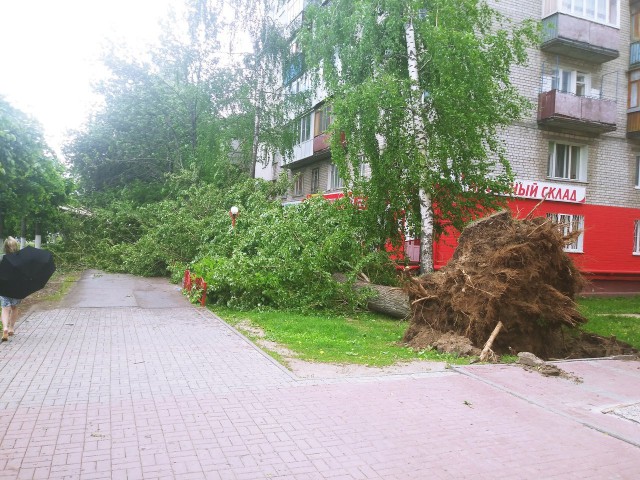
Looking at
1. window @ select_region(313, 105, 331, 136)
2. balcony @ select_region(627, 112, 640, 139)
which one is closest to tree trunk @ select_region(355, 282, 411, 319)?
window @ select_region(313, 105, 331, 136)

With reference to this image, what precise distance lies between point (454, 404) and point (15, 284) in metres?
6.50

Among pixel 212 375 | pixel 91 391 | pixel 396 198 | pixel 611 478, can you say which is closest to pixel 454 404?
pixel 611 478

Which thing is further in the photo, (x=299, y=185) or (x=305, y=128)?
(x=299, y=185)

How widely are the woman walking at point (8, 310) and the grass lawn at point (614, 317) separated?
8.93 meters

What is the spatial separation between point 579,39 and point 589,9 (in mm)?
1499

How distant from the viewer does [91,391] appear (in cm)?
555

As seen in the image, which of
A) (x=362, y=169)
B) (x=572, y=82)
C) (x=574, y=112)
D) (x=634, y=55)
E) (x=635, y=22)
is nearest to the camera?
(x=362, y=169)

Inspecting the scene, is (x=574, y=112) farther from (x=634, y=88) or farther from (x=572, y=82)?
(x=634, y=88)

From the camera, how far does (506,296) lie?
7984 mm

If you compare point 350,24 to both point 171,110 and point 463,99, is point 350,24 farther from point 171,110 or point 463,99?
point 171,110

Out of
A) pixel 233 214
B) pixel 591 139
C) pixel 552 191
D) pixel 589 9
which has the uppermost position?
pixel 589 9

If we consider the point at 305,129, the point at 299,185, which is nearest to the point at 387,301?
the point at 305,129

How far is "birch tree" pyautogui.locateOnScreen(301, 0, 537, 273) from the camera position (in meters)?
12.2

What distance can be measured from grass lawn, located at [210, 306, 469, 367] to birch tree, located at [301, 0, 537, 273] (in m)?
3.25
